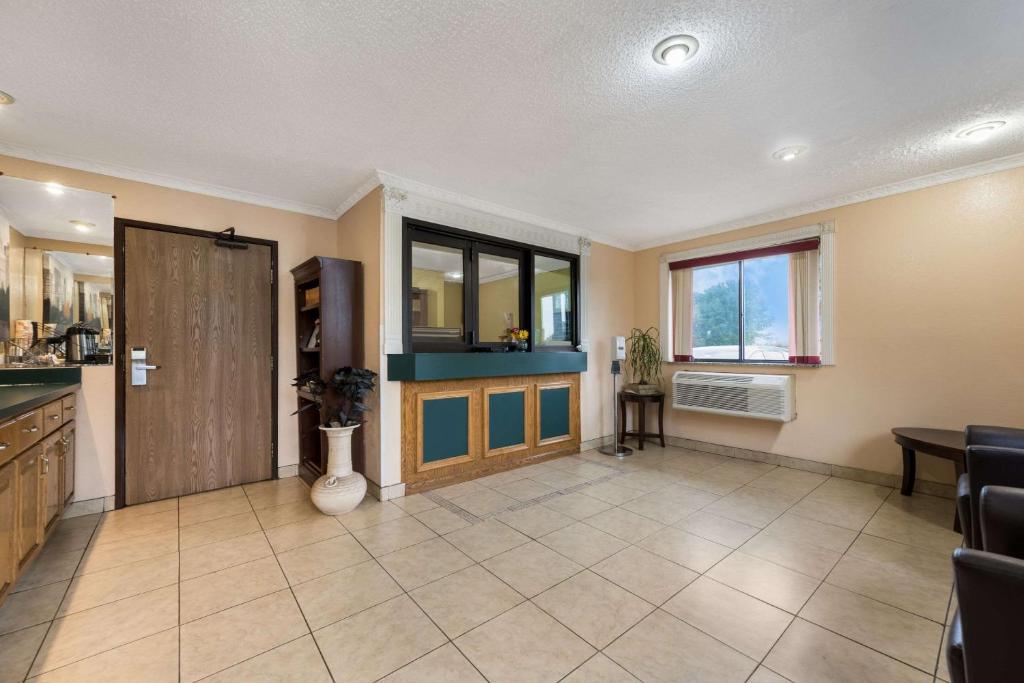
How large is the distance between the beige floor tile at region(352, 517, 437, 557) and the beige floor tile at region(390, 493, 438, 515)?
172 millimetres

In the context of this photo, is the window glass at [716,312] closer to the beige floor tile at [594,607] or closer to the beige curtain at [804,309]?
the beige curtain at [804,309]

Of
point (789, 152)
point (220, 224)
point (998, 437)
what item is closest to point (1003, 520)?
point (998, 437)

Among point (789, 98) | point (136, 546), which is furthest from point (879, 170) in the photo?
point (136, 546)

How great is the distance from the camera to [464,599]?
2.05m

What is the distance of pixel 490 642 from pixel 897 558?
8.14ft

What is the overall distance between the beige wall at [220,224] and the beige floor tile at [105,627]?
1.68 metres

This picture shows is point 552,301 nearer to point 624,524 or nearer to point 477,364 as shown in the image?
point 477,364

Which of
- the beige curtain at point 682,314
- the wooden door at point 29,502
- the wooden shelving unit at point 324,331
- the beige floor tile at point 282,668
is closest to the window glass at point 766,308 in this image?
the beige curtain at point 682,314

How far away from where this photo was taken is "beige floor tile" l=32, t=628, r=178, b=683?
1.56 meters

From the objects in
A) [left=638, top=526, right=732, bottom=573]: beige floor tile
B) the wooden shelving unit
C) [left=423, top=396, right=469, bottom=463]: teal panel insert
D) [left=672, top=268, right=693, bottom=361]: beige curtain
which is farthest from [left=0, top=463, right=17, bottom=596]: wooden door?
[left=672, top=268, right=693, bottom=361]: beige curtain

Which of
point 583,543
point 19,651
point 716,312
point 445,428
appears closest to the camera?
point 19,651

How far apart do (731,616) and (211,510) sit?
3585mm

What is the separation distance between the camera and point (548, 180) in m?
3.53

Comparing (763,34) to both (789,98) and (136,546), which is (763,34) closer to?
(789,98)
